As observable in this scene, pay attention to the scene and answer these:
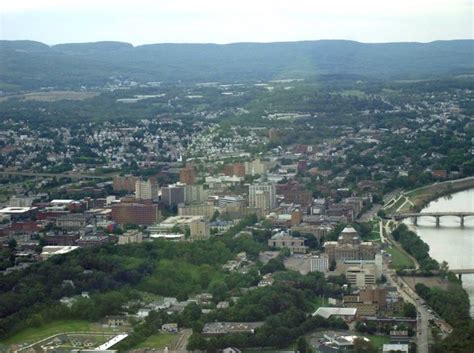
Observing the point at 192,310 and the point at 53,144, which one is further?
the point at 53,144

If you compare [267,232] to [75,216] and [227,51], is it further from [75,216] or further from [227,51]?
[227,51]

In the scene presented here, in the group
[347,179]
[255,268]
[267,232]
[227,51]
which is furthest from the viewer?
[227,51]

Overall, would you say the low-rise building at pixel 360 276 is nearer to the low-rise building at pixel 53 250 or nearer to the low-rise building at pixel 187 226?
the low-rise building at pixel 187 226

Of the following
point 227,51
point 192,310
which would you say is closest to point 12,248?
point 192,310

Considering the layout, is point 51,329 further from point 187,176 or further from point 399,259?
point 187,176

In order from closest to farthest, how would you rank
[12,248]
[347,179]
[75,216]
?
[12,248] < [75,216] < [347,179]

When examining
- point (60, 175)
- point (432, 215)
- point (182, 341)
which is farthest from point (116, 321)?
point (60, 175)
